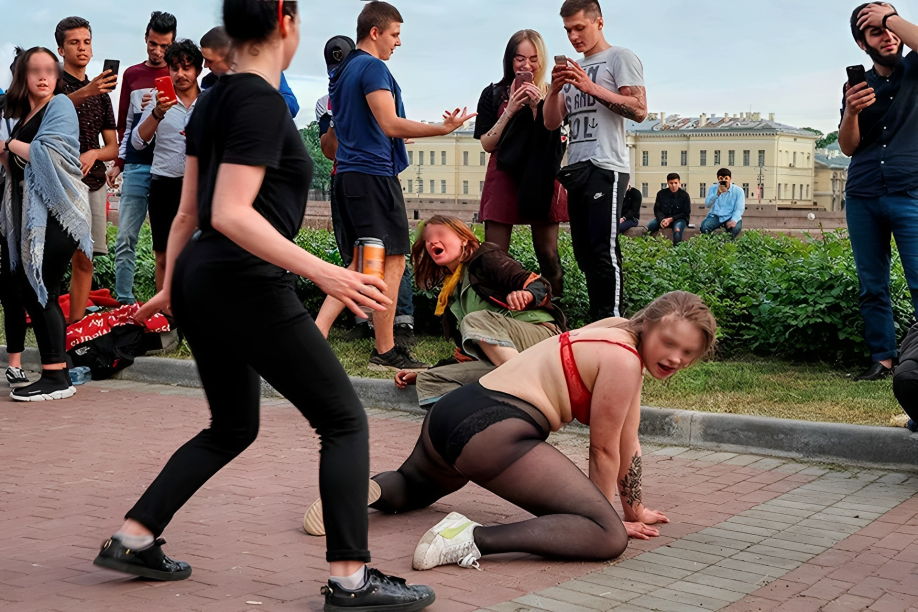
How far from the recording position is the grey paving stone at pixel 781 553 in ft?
13.9

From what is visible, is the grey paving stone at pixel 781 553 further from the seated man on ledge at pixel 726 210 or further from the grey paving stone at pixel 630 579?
the seated man on ledge at pixel 726 210

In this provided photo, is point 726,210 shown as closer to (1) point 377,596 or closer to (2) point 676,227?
(2) point 676,227

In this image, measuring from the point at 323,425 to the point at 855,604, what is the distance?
189cm

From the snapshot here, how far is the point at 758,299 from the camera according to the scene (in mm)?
8461

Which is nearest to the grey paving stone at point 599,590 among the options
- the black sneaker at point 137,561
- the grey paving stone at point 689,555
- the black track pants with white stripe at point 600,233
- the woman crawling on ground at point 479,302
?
the grey paving stone at point 689,555

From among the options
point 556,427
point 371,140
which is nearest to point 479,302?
point 371,140

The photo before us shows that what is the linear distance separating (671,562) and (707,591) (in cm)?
35

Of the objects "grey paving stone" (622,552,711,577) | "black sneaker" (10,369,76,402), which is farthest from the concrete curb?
"black sneaker" (10,369,76,402)

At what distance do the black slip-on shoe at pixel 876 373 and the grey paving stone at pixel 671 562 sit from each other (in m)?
3.53

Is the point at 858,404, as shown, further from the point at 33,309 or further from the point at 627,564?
the point at 33,309

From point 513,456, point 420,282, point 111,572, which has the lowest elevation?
point 111,572

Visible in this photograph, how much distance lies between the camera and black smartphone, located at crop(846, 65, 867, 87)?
6.96m

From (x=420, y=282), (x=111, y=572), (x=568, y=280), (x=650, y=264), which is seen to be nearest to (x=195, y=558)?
(x=111, y=572)

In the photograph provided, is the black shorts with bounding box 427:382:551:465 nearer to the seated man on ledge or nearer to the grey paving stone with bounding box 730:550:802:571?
the grey paving stone with bounding box 730:550:802:571
